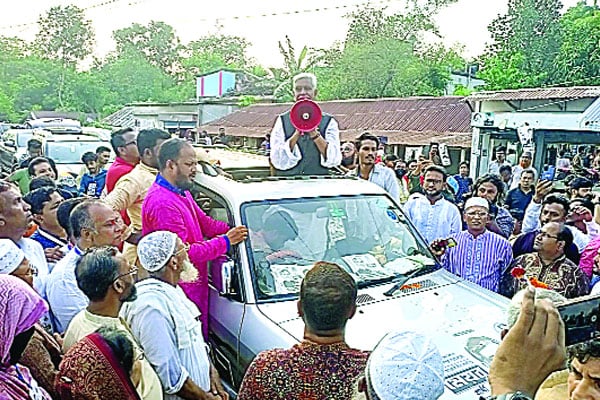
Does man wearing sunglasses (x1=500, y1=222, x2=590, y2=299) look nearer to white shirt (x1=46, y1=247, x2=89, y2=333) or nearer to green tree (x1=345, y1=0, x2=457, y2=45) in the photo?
white shirt (x1=46, y1=247, x2=89, y2=333)

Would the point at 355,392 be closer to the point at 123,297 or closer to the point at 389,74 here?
the point at 123,297

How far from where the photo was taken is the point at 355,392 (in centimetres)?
231

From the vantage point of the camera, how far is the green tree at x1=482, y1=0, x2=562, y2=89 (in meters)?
35.2

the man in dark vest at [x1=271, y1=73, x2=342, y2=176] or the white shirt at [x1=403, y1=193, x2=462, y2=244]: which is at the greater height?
the man in dark vest at [x1=271, y1=73, x2=342, y2=176]

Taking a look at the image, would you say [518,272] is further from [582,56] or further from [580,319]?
[582,56]

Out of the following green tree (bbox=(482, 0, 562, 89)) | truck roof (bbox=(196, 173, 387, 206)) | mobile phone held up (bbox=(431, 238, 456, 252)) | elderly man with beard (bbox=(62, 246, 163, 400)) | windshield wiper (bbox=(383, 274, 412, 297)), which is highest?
green tree (bbox=(482, 0, 562, 89))

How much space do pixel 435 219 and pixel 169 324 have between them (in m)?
3.46

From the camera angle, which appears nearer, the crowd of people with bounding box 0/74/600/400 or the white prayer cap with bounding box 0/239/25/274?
the crowd of people with bounding box 0/74/600/400

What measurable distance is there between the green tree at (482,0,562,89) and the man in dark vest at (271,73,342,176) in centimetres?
2909

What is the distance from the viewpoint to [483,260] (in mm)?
5078

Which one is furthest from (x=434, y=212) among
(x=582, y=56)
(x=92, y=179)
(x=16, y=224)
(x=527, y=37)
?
(x=527, y=37)

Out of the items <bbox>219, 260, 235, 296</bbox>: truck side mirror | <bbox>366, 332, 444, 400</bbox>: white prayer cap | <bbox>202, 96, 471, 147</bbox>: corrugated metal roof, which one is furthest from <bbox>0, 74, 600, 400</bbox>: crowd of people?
<bbox>202, 96, 471, 147</bbox>: corrugated metal roof

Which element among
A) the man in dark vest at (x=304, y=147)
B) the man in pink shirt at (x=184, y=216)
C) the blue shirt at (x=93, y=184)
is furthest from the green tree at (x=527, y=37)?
the man in pink shirt at (x=184, y=216)

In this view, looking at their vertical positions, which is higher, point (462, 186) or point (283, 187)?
point (283, 187)
